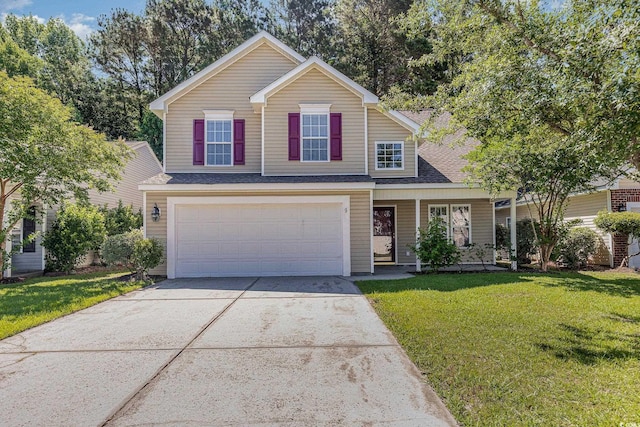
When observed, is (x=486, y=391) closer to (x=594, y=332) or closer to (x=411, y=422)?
(x=411, y=422)

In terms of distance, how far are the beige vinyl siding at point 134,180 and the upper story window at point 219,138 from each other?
6.07 m

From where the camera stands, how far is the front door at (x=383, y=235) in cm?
1359

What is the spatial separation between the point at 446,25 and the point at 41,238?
13920 mm

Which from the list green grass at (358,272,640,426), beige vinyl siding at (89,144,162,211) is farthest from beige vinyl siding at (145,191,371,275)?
beige vinyl siding at (89,144,162,211)

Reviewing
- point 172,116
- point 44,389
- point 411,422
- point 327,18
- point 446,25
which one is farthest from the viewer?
point 327,18

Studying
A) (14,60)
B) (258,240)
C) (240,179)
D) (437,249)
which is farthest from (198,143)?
(14,60)

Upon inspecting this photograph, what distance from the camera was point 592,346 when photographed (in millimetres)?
4457

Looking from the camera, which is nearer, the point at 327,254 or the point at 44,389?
the point at 44,389

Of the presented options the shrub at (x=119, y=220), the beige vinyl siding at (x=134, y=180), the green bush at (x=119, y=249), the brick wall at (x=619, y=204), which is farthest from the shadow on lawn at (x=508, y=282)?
the beige vinyl siding at (x=134, y=180)

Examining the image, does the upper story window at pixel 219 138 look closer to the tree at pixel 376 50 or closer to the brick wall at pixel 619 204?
the brick wall at pixel 619 204

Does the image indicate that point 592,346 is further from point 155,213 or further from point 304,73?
point 155,213

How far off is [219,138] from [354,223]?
5267mm

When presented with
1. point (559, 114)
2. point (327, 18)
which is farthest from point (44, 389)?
point (327, 18)

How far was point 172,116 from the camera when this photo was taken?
12109mm
